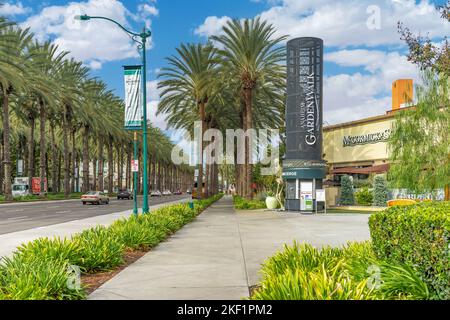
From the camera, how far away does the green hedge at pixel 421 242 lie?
6125 mm

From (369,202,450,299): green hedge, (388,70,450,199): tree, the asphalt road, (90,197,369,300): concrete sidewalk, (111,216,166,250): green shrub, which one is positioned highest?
(388,70,450,199): tree

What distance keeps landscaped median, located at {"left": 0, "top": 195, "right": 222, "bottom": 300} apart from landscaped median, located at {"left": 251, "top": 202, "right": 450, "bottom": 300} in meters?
→ 2.94

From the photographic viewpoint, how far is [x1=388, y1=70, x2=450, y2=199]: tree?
1072 inches

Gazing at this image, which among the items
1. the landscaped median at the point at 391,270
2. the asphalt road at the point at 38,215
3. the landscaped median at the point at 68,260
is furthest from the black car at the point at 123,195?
the landscaped median at the point at 391,270

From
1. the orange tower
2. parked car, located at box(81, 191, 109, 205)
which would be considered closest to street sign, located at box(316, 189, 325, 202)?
parked car, located at box(81, 191, 109, 205)

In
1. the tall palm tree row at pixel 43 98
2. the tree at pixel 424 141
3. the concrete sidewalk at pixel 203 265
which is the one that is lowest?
the concrete sidewalk at pixel 203 265

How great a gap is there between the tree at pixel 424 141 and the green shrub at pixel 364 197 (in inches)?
445

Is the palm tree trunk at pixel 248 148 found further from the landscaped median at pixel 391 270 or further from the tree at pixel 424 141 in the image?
the landscaped median at pixel 391 270

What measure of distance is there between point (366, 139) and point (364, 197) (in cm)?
1392

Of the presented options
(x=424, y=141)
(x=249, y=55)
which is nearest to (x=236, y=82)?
(x=249, y=55)

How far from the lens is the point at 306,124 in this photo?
33844 millimetres

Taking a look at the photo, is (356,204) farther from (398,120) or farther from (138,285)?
(138,285)

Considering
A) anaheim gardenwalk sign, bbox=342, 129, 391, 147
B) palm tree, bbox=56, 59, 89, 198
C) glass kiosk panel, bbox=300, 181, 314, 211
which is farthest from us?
palm tree, bbox=56, 59, 89, 198

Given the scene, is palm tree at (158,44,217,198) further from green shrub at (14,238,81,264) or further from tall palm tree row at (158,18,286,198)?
green shrub at (14,238,81,264)
